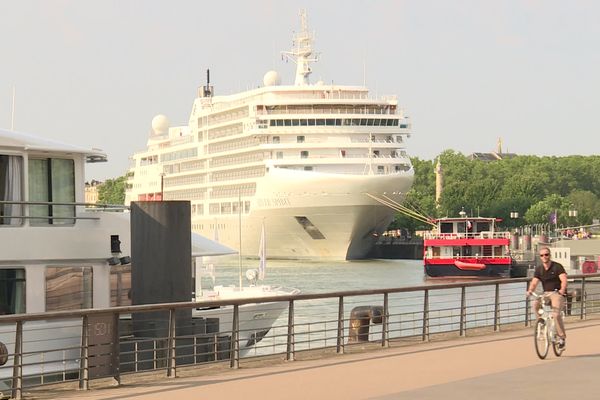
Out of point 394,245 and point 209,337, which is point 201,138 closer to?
point 394,245

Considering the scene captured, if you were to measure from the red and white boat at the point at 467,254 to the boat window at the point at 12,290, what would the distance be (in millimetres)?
60922

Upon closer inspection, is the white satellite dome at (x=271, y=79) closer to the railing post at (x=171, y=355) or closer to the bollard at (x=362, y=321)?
the bollard at (x=362, y=321)

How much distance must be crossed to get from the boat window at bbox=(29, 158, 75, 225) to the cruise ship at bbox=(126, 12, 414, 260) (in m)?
68.8

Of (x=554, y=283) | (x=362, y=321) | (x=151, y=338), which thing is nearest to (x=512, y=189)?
(x=362, y=321)

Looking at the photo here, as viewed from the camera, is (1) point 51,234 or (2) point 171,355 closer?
(2) point 171,355

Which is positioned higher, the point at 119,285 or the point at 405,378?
the point at 119,285

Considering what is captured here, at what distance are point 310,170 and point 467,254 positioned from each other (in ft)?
54.4

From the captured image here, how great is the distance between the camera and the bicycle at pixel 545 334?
16016mm

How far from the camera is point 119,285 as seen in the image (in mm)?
20203

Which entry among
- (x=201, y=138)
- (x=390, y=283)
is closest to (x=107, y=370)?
(x=390, y=283)

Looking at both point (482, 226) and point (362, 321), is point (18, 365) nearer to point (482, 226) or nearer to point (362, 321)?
point (362, 321)

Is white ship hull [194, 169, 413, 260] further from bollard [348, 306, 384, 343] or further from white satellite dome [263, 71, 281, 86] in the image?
bollard [348, 306, 384, 343]

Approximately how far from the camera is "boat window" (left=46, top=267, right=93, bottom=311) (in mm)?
18859

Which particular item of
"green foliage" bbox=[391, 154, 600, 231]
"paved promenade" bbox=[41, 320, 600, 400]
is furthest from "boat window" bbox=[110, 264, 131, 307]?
"green foliage" bbox=[391, 154, 600, 231]
